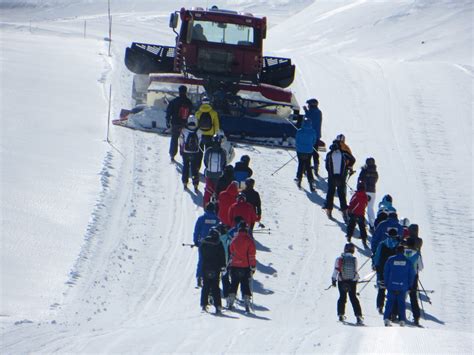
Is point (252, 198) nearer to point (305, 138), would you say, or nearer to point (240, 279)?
point (240, 279)

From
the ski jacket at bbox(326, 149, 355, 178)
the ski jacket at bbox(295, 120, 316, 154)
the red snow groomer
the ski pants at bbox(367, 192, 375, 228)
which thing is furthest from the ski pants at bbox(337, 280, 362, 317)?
the red snow groomer

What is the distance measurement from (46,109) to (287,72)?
5302 millimetres

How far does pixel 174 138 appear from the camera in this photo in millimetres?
19594

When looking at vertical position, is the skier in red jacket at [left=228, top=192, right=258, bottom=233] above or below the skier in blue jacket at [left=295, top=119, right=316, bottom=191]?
below

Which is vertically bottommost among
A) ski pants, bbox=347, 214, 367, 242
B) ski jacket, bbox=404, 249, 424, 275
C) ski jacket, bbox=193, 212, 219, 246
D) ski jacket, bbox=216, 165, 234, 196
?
ski jacket, bbox=404, 249, 424, 275

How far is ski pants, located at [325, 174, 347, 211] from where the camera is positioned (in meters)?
17.7

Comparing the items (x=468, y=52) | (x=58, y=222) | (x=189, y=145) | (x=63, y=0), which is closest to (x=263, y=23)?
(x=189, y=145)

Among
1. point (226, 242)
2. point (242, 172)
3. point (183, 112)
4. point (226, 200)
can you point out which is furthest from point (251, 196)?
point (183, 112)

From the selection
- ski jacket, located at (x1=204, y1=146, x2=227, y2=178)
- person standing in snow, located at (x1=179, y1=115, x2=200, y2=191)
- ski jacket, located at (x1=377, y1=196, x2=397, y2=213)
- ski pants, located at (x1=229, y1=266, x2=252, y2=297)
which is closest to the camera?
ski pants, located at (x1=229, y1=266, x2=252, y2=297)

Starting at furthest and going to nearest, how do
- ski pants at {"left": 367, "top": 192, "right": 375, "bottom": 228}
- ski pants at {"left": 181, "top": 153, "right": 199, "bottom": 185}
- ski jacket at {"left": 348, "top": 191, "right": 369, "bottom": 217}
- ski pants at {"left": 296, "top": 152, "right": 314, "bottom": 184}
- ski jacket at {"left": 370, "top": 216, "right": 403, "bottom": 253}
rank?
ski pants at {"left": 296, "top": 152, "right": 314, "bottom": 184}
ski pants at {"left": 181, "top": 153, "right": 199, "bottom": 185}
ski pants at {"left": 367, "top": 192, "right": 375, "bottom": 228}
ski jacket at {"left": 348, "top": 191, "right": 369, "bottom": 217}
ski jacket at {"left": 370, "top": 216, "right": 403, "bottom": 253}

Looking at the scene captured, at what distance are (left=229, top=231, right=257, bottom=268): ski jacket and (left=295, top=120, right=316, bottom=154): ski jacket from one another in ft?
17.5

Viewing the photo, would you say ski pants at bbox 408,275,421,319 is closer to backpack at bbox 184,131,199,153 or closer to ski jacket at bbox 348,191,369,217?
ski jacket at bbox 348,191,369,217

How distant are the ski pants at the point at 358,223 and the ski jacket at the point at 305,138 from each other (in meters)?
2.26

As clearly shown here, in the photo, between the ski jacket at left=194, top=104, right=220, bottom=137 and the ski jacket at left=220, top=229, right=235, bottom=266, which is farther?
the ski jacket at left=194, top=104, right=220, bottom=137
